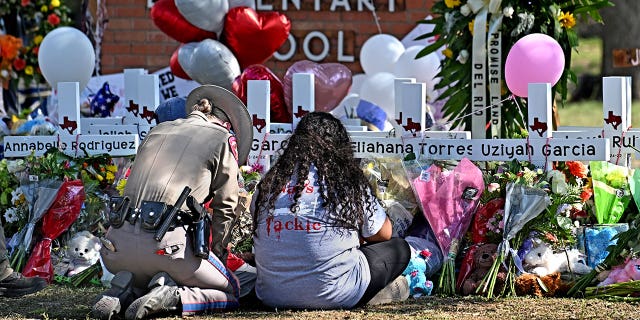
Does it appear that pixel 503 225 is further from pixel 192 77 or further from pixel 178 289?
pixel 192 77

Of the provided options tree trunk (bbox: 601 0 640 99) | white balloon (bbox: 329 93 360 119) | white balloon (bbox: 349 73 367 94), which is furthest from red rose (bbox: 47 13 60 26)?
tree trunk (bbox: 601 0 640 99)

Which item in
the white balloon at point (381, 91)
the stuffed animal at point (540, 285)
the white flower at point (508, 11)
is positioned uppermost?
the white flower at point (508, 11)

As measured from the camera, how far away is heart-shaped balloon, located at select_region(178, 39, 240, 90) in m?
8.48

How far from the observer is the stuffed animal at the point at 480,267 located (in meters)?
5.92

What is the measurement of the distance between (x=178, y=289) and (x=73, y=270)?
1.34 m

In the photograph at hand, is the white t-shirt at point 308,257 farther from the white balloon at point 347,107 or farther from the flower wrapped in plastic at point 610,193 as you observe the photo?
the white balloon at point 347,107

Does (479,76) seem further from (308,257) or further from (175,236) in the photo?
(175,236)

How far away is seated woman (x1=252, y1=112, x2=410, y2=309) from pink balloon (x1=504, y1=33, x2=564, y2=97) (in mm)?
1572

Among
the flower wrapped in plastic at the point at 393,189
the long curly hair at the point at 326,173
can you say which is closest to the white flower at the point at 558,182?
the flower wrapped in plastic at the point at 393,189

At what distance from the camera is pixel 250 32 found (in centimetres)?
864

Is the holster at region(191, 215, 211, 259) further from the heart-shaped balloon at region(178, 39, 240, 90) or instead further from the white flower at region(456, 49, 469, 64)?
the heart-shaped balloon at region(178, 39, 240, 90)

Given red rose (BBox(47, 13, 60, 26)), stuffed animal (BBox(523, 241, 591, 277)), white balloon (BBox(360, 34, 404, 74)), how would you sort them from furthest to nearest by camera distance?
red rose (BBox(47, 13, 60, 26)) → white balloon (BBox(360, 34, 404, 74)) → stuffed animal (BBox(523, 241, 591, 277))

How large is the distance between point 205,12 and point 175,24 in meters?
0.35

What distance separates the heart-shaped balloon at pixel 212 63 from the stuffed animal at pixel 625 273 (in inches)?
143
